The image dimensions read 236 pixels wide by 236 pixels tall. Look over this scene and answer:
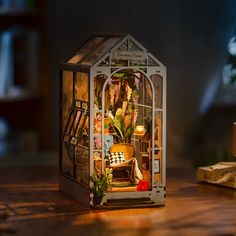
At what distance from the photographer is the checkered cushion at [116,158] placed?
8.14ft

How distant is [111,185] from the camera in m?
2.44

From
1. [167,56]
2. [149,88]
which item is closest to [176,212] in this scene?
[149,88]

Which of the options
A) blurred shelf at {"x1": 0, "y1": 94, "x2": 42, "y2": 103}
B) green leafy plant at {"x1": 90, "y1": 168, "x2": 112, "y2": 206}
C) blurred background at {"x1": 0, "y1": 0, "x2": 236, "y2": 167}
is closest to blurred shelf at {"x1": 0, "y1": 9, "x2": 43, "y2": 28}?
blurred background at {"x1": 0, "y1": 0, "x2": 236, "y2": 167}

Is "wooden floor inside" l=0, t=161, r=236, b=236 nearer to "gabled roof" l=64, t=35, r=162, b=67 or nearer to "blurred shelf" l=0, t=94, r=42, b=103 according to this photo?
"gabled roof" l=64, t=35, r=162, b=67

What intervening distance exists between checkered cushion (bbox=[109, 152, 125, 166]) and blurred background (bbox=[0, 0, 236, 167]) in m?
2.06

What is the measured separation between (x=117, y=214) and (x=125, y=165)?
0.67 ft

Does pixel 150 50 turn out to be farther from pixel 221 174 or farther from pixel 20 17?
pixel 221 174

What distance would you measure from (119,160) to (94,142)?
12 cm

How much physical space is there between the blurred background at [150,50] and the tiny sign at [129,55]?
215cm

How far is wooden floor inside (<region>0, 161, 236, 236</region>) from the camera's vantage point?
2.14 m

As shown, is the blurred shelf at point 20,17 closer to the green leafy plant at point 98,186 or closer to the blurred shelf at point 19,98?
the blurred shelf at point 19,98

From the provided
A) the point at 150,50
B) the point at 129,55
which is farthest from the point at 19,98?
the point at 129,55

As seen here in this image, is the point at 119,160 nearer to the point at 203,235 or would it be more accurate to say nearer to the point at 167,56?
the point at 203,235

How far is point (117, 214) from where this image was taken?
233 centimetres
